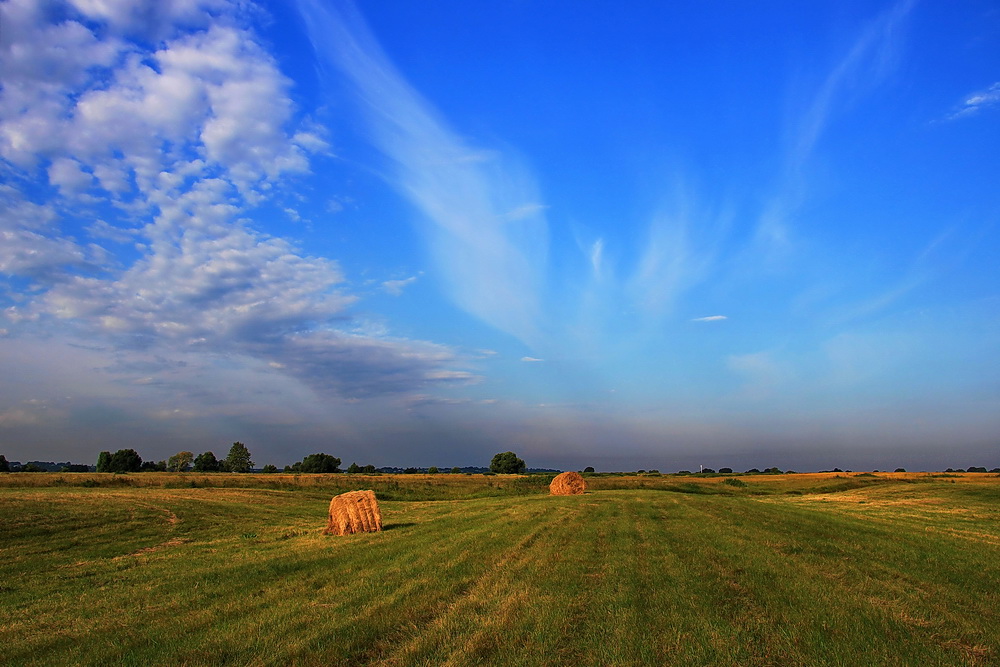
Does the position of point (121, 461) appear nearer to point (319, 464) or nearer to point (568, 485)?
point (319, 464)

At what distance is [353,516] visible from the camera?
2044cm

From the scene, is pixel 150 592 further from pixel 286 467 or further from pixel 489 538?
pixel 286 467

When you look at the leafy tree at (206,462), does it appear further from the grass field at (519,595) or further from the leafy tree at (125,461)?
the grass field at (519,595)

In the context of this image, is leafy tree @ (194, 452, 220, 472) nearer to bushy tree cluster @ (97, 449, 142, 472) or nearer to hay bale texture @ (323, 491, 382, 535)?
bushy tree cluster @ (97, 449, 142, 472)

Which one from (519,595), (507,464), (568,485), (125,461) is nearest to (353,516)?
(519,595)

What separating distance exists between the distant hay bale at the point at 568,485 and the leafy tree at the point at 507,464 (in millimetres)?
66259

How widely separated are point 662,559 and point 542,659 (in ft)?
23.4

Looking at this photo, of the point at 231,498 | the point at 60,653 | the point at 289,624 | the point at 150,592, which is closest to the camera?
the point at 60,653

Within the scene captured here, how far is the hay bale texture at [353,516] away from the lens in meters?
20.3

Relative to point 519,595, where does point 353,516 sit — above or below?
above

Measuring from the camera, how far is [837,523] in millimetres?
20766

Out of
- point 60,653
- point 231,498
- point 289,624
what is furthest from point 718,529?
point 231,498

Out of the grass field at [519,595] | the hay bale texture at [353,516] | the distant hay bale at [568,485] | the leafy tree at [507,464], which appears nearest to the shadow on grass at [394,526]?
the hay bale texture at [353,516]

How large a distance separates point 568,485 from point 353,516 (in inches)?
1001
